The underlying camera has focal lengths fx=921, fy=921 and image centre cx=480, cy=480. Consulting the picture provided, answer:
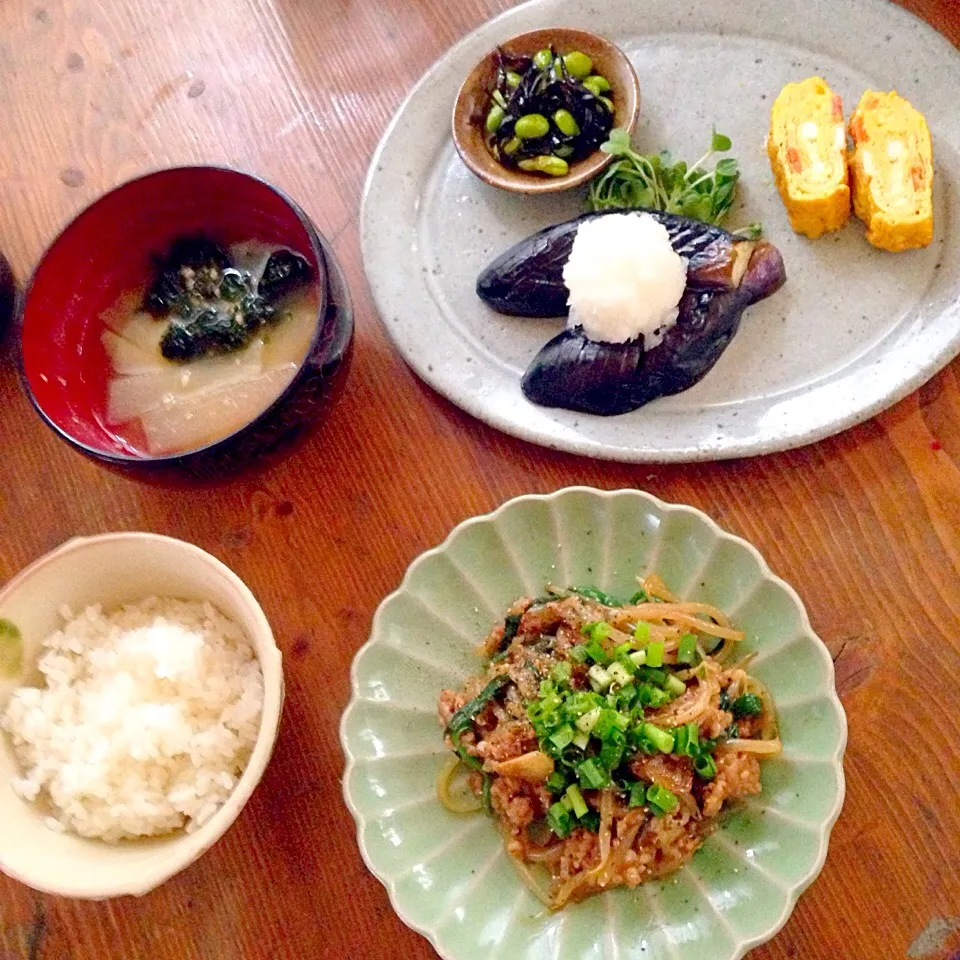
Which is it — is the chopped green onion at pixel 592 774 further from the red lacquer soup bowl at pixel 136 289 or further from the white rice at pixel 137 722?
the red lacquer soup bowl at pixel 136 289

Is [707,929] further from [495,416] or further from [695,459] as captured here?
[495,416]

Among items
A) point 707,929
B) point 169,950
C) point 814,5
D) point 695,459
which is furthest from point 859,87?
point 169,950

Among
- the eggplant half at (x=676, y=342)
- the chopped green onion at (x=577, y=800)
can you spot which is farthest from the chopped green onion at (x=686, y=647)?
the eggplant half at (x=676, y=342)

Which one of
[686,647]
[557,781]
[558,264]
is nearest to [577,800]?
[557,781]

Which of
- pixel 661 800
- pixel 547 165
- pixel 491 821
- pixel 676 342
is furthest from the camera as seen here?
pixel 547 165

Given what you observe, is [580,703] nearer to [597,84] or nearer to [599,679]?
[599,679]

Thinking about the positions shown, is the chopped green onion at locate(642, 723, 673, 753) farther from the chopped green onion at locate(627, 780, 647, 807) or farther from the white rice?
the white rice
